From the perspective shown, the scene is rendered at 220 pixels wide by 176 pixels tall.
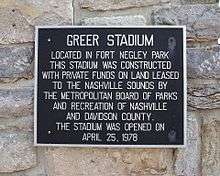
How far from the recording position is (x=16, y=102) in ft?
6.31

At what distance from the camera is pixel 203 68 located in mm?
1890

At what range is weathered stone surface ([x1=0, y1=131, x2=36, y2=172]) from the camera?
6.32 ft

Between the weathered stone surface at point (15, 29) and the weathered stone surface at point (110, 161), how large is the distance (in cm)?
54

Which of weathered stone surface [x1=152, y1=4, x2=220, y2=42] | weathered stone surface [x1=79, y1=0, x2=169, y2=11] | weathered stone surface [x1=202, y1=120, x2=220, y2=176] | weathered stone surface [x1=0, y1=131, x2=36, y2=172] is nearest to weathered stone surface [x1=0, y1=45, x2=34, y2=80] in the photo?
weathered stone surface [x1=0, y1=131, x2=36, y2=172]

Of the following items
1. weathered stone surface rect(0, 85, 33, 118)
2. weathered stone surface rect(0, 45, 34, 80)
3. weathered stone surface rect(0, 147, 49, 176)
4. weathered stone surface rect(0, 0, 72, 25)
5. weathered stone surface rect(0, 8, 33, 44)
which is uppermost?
weathered stone surface rect(0, 0, 72, 25)

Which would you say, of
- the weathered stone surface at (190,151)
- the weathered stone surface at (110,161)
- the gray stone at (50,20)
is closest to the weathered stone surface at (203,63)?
the weathered stone surface at (190,151)

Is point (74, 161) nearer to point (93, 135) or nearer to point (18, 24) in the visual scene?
point (93, 135)

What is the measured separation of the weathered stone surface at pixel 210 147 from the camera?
6.23 feet

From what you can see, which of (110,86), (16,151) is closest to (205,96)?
(110,86)

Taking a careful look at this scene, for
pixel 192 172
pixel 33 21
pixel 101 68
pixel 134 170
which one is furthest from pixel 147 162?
pixel 33 21

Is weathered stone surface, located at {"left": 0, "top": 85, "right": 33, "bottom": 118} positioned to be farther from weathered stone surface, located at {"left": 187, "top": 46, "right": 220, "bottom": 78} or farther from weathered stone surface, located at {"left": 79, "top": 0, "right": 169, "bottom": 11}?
weathered stone surface, located at {"left": 187, "top": 46, "right": 220, "bottom": 78}

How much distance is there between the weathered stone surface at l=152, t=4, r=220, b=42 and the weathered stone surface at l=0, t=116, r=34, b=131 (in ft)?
2.40

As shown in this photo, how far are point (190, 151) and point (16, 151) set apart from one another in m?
0.79

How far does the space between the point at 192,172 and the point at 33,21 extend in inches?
39.2
